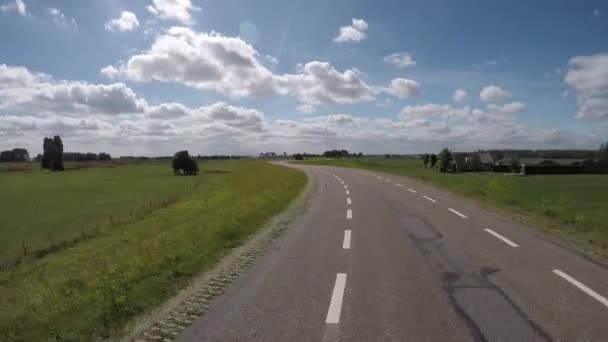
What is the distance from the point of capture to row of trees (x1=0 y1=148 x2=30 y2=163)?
177 metres

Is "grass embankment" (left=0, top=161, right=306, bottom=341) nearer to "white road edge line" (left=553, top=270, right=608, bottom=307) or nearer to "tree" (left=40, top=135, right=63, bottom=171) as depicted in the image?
"white road edge line" (left=553, top=270, right=608, bottom=307)

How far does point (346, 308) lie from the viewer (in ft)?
17.2

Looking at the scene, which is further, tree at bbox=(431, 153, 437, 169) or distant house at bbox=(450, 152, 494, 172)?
tree at bbox=(431, 153, 437, 169)

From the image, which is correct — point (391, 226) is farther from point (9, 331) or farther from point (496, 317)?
point (9, 331)

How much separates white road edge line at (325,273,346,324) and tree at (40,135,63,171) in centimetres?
13562

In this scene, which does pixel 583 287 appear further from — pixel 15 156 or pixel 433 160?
pixel 15 156

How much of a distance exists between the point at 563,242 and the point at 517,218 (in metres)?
3.98

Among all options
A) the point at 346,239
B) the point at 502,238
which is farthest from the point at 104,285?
the point at 502,238

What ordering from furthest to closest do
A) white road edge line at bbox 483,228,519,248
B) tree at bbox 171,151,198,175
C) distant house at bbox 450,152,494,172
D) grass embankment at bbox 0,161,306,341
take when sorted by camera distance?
distant house at bbox 450,152,494,172 → tree at bbox 171,151,198,175 → white road edge line at bbox 483,228,519,248 → grass embankment at bbox 0,161,306,341

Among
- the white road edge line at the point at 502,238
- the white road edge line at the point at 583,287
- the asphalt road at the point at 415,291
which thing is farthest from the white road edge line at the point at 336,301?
the white road edge line at the point at 502,238

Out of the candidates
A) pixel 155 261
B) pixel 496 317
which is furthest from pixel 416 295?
pixel 155 261

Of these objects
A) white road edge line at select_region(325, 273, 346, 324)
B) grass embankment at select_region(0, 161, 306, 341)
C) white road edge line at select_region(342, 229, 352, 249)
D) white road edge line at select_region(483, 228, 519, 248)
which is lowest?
grass embankment at select_region(0, 161, 306, 341)

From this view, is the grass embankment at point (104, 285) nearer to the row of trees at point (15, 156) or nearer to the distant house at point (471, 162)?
the distant house at point (471, 162)

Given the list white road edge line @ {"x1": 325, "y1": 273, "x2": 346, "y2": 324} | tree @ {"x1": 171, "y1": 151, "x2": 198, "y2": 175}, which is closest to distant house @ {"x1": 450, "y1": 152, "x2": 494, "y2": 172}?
tree @ {"x1": 171, "y1": 151, "x2": 198, "y2": 175}
